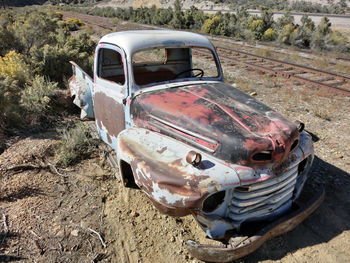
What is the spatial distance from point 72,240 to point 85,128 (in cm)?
236

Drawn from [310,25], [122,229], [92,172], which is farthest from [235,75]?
[310,25]

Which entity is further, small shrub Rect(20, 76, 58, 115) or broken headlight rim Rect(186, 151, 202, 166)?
small shrub Rect(20, 76, 58, 115)

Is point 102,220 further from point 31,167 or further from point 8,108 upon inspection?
point 8,108

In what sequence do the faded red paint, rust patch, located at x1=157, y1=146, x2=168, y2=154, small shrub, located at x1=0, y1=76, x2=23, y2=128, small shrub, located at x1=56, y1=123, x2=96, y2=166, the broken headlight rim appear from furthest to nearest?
small shrub, located at x1=0, y1=76, x2=23, y2=128
small shrub, located at x1=56, y1=123, x2=96, y2=166
the faded red paint
rust patch, located at x1=157, y1=146, x2=168, y2=154
the broken headlight rim

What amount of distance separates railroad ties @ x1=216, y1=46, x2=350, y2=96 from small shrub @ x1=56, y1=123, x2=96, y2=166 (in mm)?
6907

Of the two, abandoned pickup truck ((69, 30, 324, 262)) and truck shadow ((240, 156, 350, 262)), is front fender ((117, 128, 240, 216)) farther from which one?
truck shadow ((240, 156, 350, 262))

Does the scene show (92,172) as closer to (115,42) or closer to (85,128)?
(85,128)

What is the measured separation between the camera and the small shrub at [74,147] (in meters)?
4.01

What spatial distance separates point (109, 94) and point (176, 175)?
1.86 metres

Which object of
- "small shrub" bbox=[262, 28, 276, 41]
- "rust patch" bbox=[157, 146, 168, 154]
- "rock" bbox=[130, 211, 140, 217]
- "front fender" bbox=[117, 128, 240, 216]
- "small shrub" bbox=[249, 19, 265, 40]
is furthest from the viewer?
"small shrub" bbox=[249, 19, 265, 40]

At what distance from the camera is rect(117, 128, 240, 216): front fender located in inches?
86.5

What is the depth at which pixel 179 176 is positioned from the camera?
2.29 metres

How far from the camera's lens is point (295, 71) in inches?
369

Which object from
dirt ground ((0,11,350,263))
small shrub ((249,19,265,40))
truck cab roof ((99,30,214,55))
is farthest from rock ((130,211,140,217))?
small shrub ((249,19,265,40))
